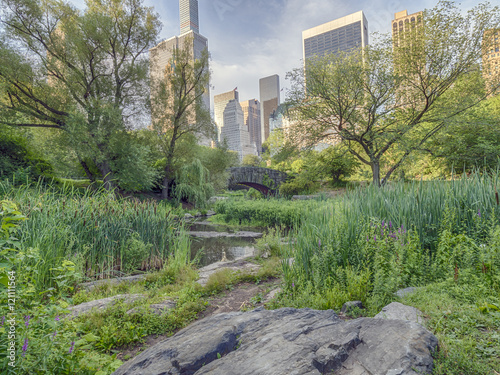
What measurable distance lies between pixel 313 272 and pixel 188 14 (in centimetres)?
7864

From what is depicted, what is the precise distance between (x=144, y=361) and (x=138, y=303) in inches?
56.3

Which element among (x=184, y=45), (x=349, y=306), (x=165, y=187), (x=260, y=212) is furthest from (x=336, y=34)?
(x=349, y=306)

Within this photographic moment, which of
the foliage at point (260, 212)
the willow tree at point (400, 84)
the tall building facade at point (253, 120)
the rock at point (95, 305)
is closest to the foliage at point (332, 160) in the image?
the willow tree at point (400, 84)

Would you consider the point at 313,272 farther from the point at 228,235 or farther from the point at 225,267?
the point at 228,235

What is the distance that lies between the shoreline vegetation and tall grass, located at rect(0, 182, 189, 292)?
3cm

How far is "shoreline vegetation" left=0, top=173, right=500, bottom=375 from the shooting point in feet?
5.45

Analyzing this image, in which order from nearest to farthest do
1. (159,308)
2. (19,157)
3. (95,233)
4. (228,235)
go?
1. (159,308)
2. (95,233)
3. (228,235)
4. (19,157)

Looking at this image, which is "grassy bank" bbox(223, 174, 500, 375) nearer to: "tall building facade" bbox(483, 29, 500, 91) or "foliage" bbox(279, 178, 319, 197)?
"tall building facade" bbox(483, 29, 500, 91)

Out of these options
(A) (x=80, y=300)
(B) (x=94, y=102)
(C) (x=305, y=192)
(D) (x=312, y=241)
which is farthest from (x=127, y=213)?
(C) (x=305, y=192)

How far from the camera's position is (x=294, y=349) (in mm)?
1537

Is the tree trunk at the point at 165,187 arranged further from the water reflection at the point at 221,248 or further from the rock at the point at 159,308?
the rock at the point at 159,308

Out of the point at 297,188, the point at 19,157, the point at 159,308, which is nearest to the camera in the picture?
the point at 159,308

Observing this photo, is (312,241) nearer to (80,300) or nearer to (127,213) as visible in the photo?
(80,300)

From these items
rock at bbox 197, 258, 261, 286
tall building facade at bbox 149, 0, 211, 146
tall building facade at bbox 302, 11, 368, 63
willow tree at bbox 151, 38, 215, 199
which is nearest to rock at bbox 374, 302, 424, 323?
rock at bbox 197, 258, 261, 286
